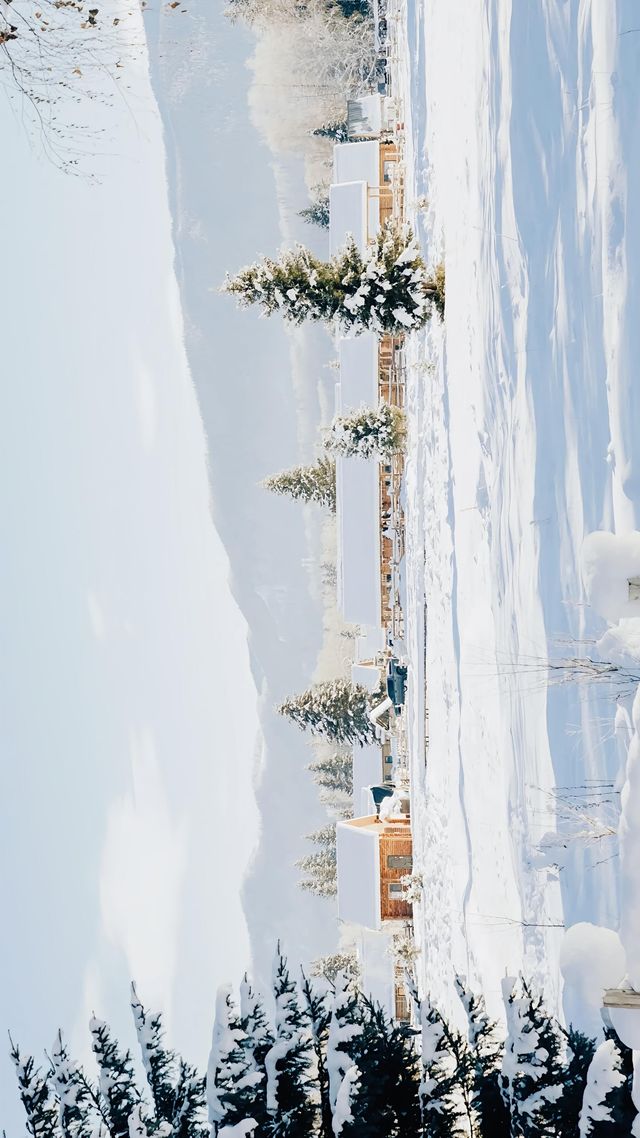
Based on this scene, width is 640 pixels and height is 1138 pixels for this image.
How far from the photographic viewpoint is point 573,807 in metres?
8.16

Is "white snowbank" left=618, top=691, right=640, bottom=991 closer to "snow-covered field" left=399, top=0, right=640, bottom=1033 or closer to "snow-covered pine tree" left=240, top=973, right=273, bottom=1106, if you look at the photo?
"snow-covered field" left=399, top=0, right=640, bottom=1033

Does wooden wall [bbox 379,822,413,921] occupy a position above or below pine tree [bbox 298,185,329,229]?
below

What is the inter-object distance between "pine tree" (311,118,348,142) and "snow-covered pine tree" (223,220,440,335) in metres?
22.7

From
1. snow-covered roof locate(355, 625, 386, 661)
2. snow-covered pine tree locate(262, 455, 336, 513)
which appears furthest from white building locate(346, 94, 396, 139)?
snow-covered roof locate(355, 625, 386, 661)

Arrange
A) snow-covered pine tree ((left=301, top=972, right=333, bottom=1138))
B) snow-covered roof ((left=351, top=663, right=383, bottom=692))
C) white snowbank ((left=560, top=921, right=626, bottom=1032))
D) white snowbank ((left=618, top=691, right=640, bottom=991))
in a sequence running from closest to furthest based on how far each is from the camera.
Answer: white snowbank ((left=618, top=691, right=640, bottom=991))
white snowbank ((left=560, top=921, right=626, bottom=1032))
snow-covered pine tree ((left=301, top=972, right=333, bottom=1138))
snow-covered roof ((left=351, top=663, right=383, bottom=692))

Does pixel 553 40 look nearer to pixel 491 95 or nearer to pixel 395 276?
pixel 491 95

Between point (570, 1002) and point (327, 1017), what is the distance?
2.69 metres

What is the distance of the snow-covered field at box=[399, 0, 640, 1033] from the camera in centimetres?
696

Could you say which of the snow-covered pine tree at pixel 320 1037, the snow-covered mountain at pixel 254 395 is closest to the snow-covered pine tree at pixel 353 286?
the snow-covered pine tree at pixel 320 1037

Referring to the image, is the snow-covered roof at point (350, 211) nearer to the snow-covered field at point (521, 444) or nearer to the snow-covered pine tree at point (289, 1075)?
the snow-covered field at point (521, 444)

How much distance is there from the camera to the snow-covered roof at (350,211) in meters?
22.3

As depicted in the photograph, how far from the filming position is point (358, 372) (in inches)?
885

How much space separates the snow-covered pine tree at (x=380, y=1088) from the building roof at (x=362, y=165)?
1929 cm

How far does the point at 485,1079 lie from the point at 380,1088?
103cm
